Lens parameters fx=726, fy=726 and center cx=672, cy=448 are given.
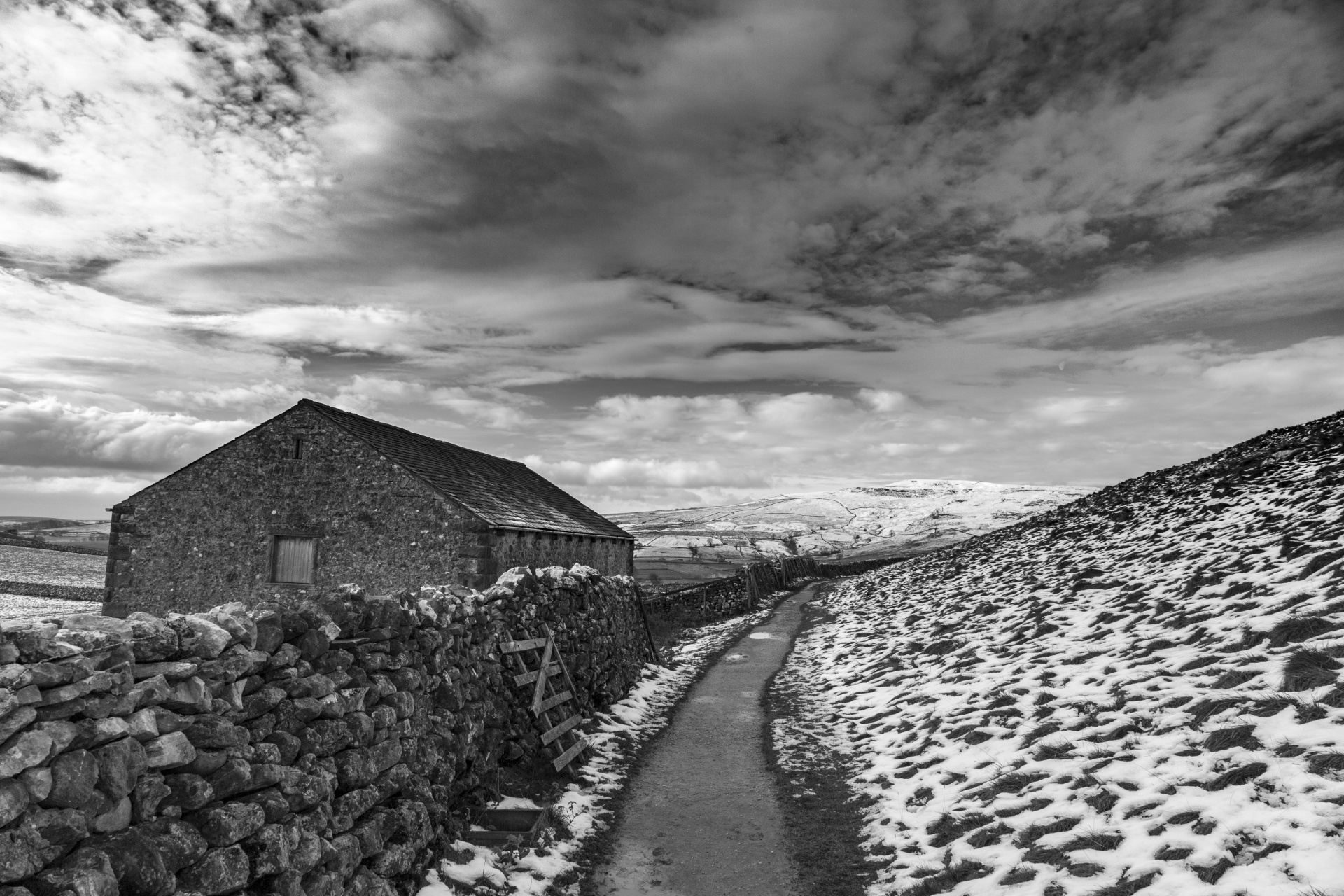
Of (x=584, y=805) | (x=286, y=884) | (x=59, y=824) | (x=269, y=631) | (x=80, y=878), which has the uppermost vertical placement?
(x=269, y=631)

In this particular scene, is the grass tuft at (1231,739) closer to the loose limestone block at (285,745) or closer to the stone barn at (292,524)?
the loose limestone block at (285,745)

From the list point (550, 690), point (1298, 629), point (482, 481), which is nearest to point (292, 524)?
point (482, 481)

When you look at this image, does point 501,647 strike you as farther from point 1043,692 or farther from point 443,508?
point 443,508

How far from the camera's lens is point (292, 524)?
23.7 metres

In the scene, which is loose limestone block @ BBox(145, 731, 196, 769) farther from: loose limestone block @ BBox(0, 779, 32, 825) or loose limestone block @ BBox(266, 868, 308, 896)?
loose limestone block @ BBox(266, 868, 308, 896)

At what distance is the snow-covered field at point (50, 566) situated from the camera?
37719 millimetres

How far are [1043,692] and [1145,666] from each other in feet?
4.49

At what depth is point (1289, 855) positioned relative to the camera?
5.25 metres

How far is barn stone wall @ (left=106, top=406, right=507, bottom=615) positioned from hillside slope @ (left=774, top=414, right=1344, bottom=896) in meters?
12.6

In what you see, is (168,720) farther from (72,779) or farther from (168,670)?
(72,779)

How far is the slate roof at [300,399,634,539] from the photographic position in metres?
24.3

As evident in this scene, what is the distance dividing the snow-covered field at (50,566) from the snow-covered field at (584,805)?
102 feet

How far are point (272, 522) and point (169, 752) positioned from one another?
21479mm

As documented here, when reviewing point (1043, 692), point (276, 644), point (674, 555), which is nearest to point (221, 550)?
point (276, 644)
